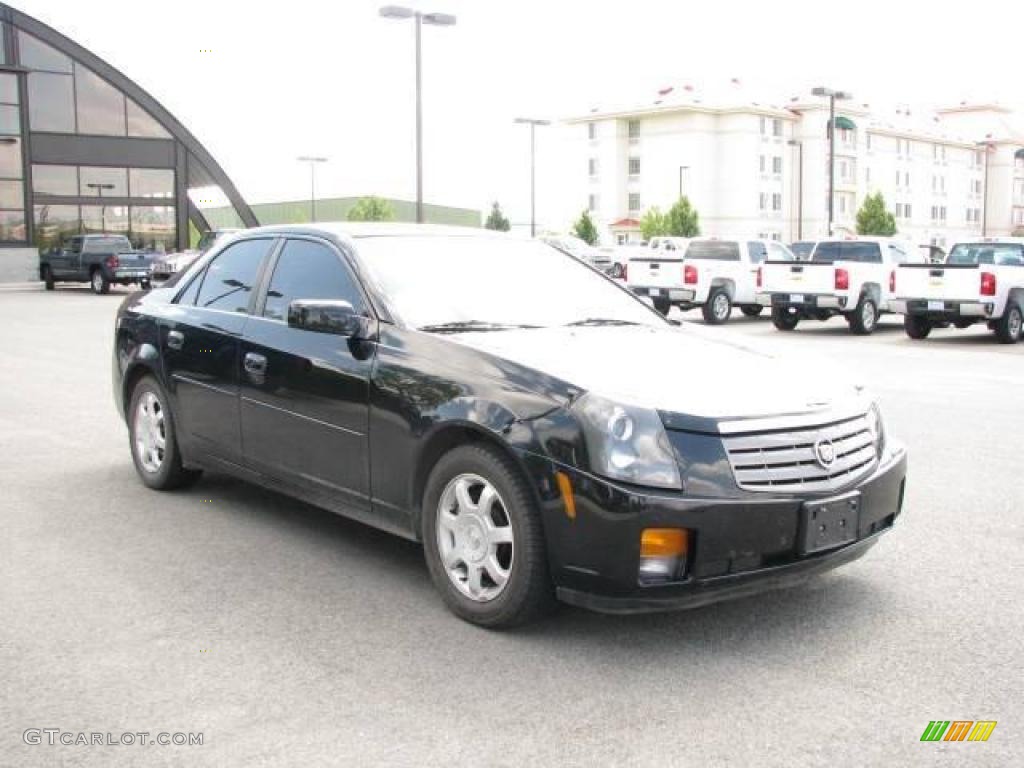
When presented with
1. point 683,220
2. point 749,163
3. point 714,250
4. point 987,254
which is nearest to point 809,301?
point 987,254

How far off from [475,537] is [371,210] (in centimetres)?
8728

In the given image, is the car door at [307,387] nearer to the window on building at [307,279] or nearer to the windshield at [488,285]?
the window on building at [307,279]

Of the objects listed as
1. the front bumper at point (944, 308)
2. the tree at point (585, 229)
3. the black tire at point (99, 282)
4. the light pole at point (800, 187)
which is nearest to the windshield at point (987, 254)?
the front bumper at point (944, 308)

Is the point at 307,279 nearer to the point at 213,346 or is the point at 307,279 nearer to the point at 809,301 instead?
the point at 213,346

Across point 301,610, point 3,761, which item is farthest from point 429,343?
point 3,761

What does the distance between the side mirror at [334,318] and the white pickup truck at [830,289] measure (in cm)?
1714

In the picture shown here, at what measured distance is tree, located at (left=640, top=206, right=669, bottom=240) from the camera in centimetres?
8581

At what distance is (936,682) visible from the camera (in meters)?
3.92

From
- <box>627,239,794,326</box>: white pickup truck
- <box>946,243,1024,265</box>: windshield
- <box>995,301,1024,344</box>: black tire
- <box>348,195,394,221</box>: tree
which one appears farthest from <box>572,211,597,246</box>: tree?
<box>995,301,1024,344</box>: black tire

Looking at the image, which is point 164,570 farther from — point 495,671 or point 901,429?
point 901,429

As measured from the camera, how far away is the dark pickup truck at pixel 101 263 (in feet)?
116

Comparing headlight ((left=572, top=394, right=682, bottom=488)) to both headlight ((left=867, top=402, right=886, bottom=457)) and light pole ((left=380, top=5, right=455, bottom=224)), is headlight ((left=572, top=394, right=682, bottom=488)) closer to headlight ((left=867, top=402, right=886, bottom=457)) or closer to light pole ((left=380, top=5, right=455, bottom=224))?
headlight ((left=867, top=402, right=886, bottom=457))

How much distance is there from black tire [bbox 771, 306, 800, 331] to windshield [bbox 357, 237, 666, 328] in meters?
16.5

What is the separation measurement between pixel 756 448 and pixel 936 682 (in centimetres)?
100
